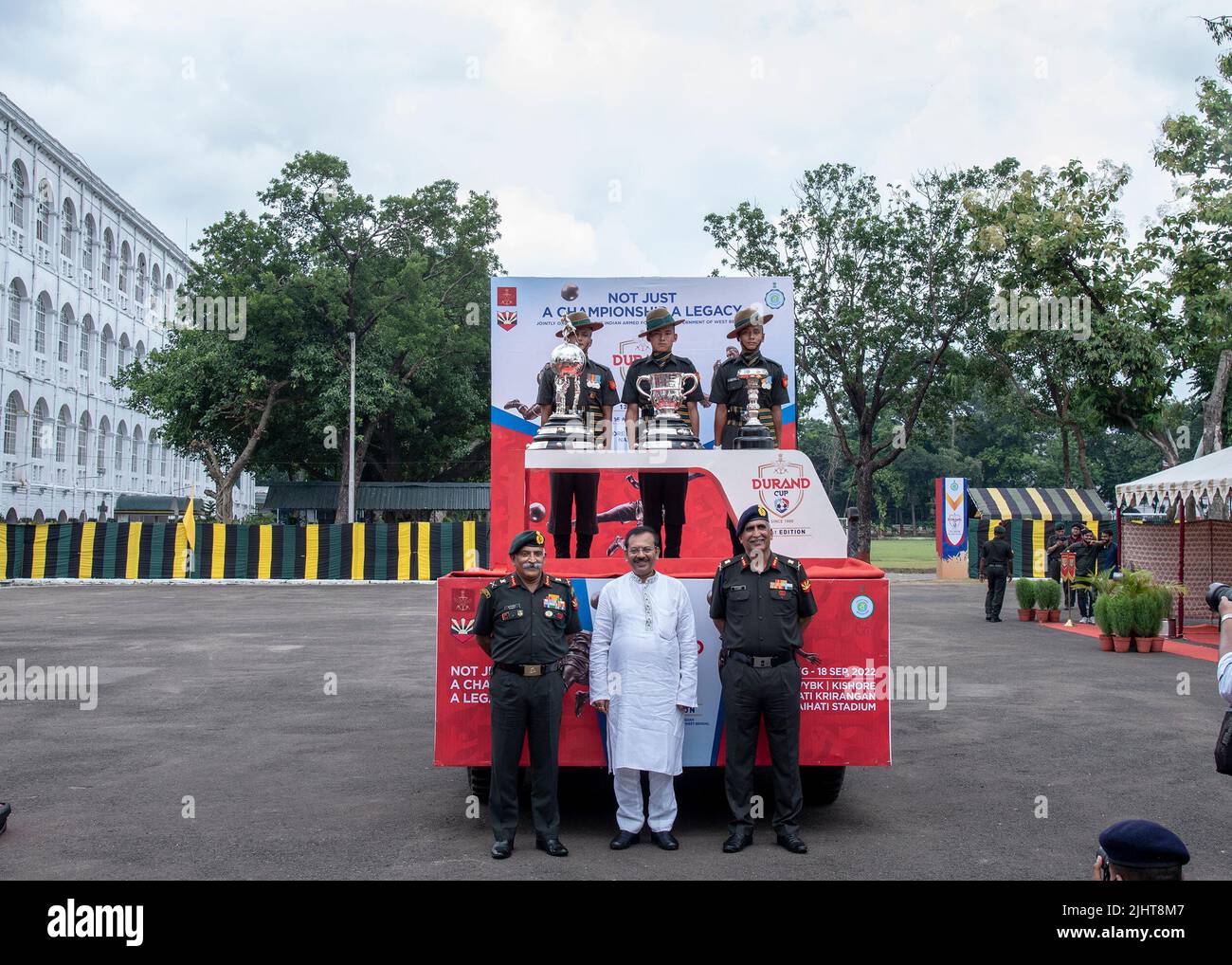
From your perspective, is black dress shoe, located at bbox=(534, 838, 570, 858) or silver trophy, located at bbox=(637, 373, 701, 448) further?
silver trophy, located at bbox=(637, 373, 701, 448)

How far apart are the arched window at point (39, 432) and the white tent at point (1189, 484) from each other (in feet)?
155

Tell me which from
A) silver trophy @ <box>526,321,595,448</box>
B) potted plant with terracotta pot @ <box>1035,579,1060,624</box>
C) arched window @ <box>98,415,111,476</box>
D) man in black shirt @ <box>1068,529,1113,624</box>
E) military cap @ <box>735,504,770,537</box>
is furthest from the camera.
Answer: arched window @ <box>98,415,111,476</box>

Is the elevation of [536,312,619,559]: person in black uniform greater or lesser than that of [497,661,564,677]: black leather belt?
greater

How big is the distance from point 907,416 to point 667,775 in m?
32.4

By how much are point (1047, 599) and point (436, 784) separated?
53.5 ft

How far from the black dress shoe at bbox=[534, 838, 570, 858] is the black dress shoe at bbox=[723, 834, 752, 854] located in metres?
0.90

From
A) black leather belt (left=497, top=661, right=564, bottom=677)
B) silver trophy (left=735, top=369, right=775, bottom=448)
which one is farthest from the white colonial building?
black leather belt (left=497, top=661, right=564, bottom=677)

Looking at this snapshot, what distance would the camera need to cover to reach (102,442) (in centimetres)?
6028

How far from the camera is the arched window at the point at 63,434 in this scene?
175 ft

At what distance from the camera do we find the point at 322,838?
250 inches

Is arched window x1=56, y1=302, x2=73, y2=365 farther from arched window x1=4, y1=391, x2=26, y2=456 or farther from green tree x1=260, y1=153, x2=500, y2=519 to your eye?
green tree x1=260, y1=153, x2=500, y2=519

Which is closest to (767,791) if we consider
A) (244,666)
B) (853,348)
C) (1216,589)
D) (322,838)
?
(322,838)

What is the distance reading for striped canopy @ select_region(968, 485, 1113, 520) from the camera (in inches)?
1532

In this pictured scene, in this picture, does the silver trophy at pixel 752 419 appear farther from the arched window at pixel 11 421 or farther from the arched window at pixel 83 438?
the arched window at pixel 83 438
